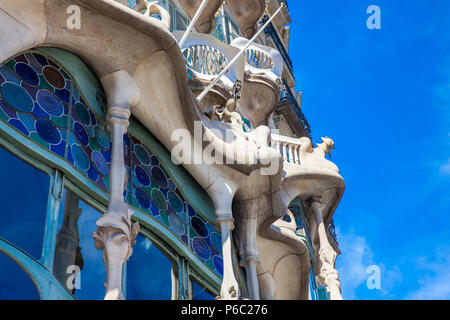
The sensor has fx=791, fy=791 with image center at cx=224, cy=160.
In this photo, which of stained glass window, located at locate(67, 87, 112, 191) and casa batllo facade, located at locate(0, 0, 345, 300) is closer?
casa batllo facade, located at locate(0, 0, 345, 300)

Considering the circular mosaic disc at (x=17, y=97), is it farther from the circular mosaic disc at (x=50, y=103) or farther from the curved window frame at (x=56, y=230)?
the curved window frame at (x=56, y=230)

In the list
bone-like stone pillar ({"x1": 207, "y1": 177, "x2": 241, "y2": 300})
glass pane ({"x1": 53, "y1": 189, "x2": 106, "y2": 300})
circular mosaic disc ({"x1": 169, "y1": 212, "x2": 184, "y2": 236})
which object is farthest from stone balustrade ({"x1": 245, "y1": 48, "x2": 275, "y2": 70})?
glass pane ({"x1": 53, "y1": 189, "x2": 106, "y2": 300})

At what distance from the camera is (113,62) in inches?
385

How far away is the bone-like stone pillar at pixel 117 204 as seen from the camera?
8.04 metres

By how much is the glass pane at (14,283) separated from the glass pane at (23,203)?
0.26 metres

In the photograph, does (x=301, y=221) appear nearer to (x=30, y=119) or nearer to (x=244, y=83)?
(x=244, y=83)

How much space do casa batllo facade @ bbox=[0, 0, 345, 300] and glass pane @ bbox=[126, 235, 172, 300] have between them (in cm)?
2

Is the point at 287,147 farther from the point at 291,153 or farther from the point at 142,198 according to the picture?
the point at 142,198

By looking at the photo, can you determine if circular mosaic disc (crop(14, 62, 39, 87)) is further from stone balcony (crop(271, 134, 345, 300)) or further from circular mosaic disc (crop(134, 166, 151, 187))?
stone balcony (crop(271, 134, 345, 300))

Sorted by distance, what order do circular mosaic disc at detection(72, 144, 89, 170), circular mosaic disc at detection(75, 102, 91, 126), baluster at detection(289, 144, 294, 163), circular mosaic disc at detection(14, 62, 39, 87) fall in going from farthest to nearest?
baluster at detection(289, 144, 294, 163), circular mosaic disc at detection(75, 102, 91, 126), circular mosaic disc at detection(72, 144, 89, 170), circular mosaic disc at detection(14, 62, 39, 87)

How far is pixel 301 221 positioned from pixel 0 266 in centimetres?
748

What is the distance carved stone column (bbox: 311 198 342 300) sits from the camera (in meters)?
13.0
